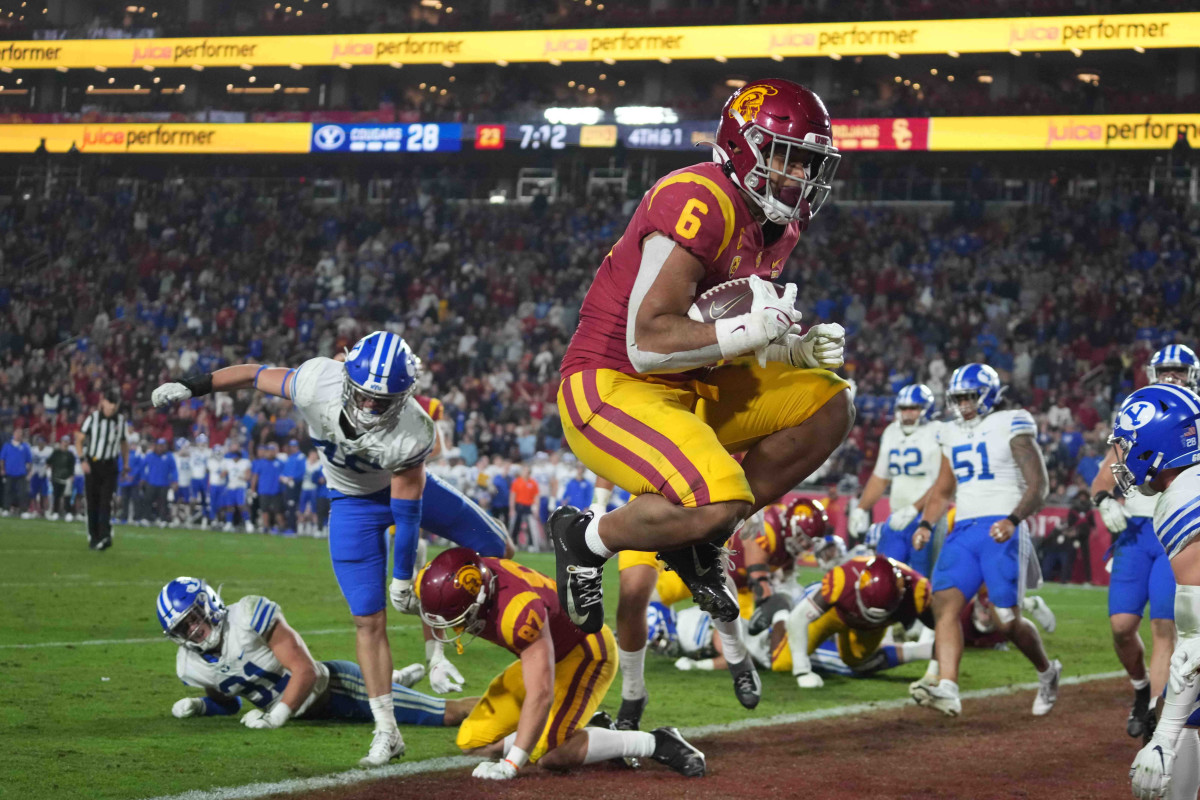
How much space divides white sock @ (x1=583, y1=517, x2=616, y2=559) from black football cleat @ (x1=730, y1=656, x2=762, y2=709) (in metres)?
1.89

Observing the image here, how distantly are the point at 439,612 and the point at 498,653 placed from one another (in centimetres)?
416

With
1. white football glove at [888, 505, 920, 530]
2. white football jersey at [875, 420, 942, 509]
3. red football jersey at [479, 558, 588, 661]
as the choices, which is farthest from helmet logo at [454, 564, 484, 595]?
white football jersey at [875, 420, 942, 509]

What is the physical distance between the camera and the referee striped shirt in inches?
614

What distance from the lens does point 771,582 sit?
9750 millimetres

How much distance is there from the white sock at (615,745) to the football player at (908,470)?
505 centimetres

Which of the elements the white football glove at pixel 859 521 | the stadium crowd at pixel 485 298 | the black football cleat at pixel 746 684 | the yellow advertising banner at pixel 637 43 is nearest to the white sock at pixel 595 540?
the black football cleat at pixel 746 684

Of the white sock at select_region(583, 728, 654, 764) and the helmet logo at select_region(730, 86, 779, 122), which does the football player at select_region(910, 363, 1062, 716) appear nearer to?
the white sock at select_region(583, 728, 654, 764)

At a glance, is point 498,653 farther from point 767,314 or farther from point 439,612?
point 767,314

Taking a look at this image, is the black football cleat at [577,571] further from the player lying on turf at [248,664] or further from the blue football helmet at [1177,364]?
the blue football helmet at [1177,364]

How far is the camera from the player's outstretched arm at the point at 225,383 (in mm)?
6172

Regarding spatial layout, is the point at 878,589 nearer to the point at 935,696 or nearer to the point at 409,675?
the point at 935,696

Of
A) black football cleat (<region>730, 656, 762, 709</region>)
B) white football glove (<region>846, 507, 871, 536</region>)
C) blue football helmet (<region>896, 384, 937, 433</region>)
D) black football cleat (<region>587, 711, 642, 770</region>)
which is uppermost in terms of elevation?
blue football helmet (<region>896, 384, 937, 433</region>)

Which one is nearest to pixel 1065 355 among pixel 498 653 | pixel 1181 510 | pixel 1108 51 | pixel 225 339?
pixel 1108 51

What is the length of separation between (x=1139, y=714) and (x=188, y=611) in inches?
195
